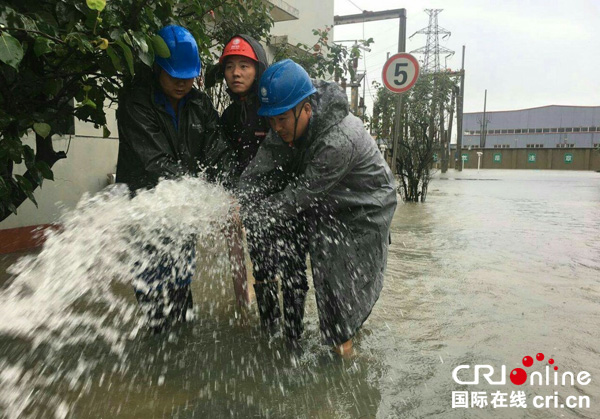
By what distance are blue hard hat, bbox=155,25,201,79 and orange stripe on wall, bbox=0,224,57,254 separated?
350cm

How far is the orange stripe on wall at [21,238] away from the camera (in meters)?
5.22

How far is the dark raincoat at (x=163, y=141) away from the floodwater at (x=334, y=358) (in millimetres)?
1040

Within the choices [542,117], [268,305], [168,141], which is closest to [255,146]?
[168,141]

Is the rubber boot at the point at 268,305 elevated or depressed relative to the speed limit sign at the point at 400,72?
depressed

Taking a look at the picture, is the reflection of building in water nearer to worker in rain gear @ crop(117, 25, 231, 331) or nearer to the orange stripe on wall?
the orange stripe on wall

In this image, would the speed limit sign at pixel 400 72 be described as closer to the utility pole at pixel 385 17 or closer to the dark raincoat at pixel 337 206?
the utility pole at pixel 385 17

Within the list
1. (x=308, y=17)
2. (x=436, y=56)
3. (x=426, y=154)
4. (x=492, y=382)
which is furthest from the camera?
(x=436, y=56)

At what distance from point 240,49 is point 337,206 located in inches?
43.1

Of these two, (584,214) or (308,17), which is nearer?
(584,214)

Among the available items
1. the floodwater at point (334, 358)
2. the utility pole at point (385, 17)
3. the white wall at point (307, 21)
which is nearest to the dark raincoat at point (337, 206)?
the floodwater at point (334, 358)

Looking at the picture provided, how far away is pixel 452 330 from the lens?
331 cm

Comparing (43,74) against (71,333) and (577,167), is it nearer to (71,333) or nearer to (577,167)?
(71,333)

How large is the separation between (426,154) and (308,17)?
7621 millimetres

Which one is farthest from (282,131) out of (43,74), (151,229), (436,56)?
(436,56)
